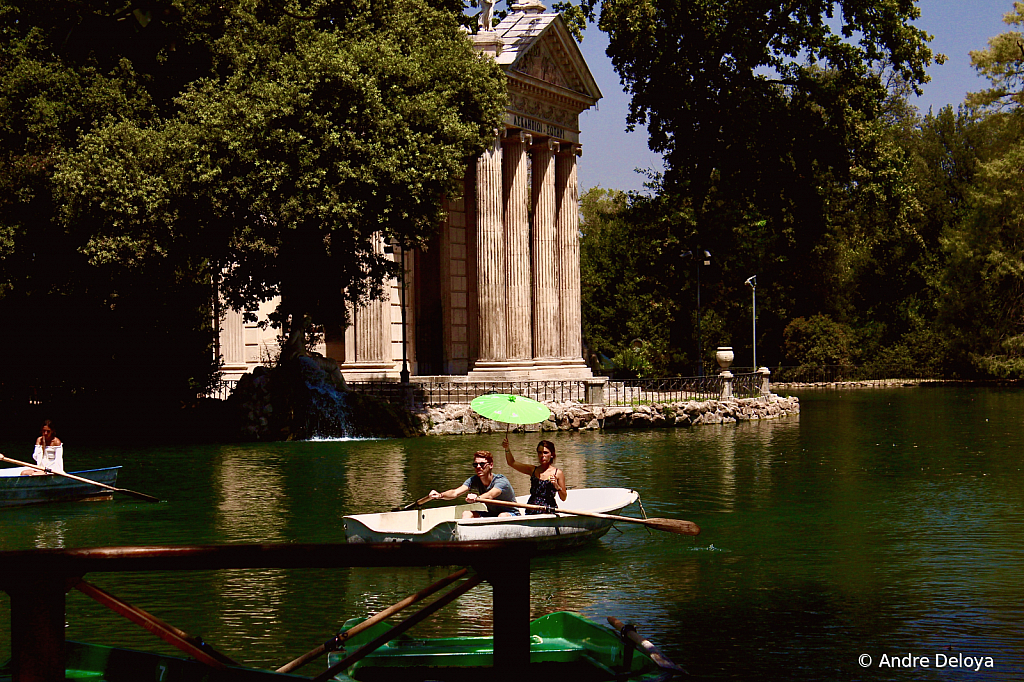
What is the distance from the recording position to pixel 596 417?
4072 centimetres

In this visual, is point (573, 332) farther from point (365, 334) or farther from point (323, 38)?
point (323, 38)

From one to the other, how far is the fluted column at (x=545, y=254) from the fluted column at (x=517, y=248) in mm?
673

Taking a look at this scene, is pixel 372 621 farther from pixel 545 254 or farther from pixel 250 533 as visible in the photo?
pixel 545 254

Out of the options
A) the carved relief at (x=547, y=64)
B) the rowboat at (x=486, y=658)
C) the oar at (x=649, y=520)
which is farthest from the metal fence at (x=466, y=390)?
the rowboat at (x=486, y=658)

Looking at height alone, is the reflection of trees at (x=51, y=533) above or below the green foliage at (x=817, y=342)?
below

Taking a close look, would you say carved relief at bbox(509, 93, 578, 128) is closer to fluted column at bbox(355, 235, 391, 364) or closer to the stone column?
the stone column

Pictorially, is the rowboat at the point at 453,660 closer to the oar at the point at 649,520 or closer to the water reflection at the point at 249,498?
the oar at the point at 649,520

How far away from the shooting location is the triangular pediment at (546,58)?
44.3 m

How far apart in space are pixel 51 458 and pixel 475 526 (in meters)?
10.9

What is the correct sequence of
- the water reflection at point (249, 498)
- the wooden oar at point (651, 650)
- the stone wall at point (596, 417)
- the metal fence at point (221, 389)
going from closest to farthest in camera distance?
the wooden oar at point (651, 650), the water reflection at point (249, 498), the stone wall at point (596, 417), the metal fence at point (221, 389)

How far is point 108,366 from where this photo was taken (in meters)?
40.6

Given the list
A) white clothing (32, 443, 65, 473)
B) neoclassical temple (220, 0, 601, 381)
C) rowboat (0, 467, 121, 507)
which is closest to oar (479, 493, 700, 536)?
rowboat (0, 467, 121, 507)

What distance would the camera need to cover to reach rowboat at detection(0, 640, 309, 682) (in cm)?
792

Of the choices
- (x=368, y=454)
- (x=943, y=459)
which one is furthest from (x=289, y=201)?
(x=943, y=459)
